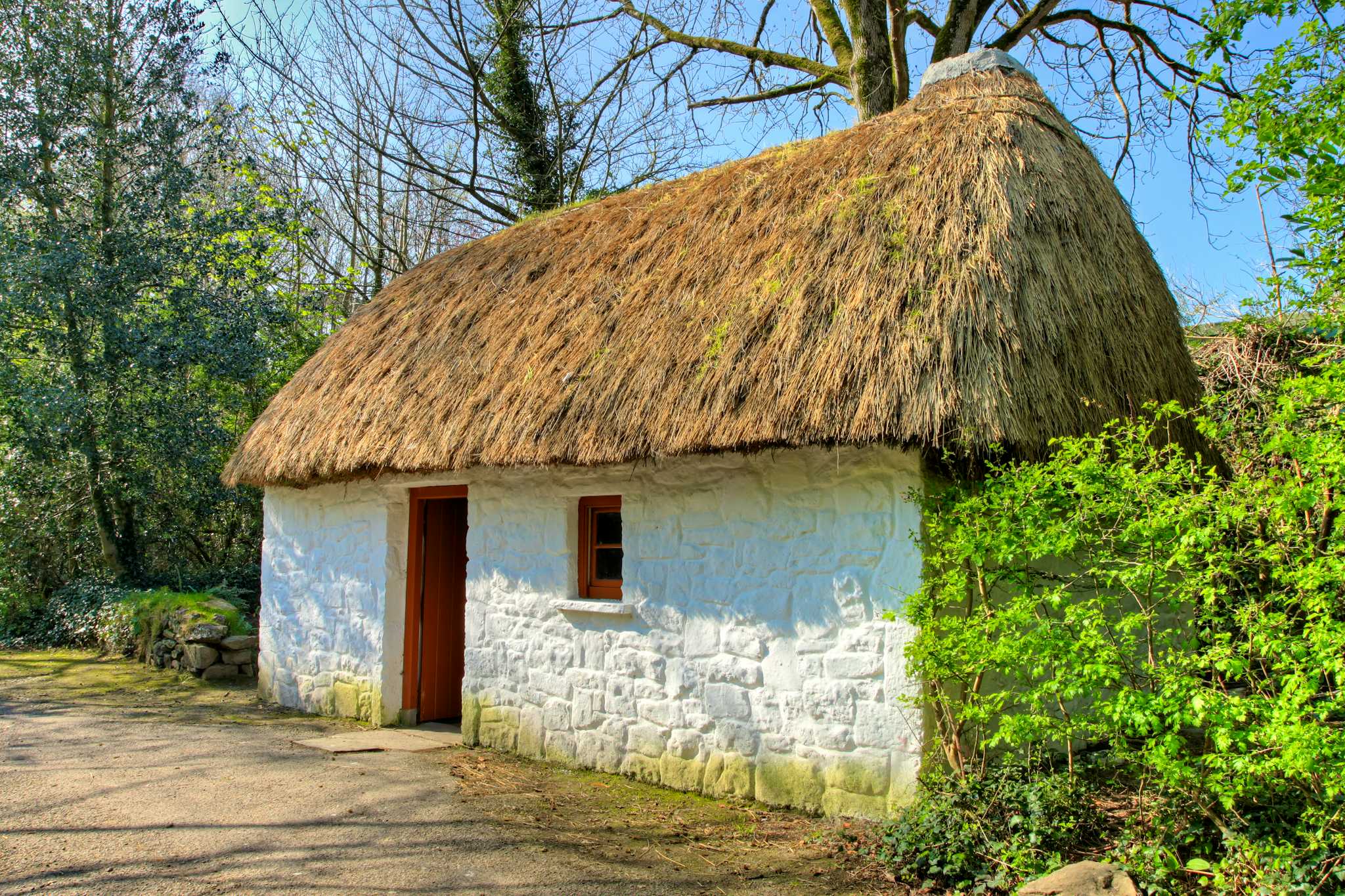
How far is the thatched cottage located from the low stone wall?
245 centimetres

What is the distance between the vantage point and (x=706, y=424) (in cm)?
515

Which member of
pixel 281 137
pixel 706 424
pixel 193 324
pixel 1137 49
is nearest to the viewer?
pixel 706 424

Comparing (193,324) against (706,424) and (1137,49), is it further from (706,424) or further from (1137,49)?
(1137,49)

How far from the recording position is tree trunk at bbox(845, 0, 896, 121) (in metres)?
10.9

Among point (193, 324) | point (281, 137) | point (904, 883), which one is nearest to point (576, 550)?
point (904, 883)

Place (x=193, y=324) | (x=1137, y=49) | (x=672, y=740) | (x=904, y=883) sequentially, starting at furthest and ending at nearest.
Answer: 1. (x=193, y=324)
2. (x=1137, y=49)
3. (x=672, y=740)
4. (x=904, y=883)

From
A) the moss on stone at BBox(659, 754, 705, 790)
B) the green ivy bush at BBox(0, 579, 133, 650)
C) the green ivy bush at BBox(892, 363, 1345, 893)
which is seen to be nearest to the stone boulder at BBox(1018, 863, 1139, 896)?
the green ivy bush at BBox(892, 363, 1345, 893)

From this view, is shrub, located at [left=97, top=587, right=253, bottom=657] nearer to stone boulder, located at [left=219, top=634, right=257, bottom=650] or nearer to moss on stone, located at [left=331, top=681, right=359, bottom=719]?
stone boulder, located at [left=219, top=634, right=257, bottom=650]

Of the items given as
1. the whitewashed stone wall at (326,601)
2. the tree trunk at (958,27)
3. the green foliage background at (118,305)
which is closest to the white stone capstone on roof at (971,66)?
the tree trunk at (958,27)

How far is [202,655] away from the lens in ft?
32.2

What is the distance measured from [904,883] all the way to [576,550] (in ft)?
10.2

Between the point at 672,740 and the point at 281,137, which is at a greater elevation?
the point at 281,137

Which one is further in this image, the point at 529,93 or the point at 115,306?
the point at 529,93

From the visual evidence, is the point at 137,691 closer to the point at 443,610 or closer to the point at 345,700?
the point at 345,700
